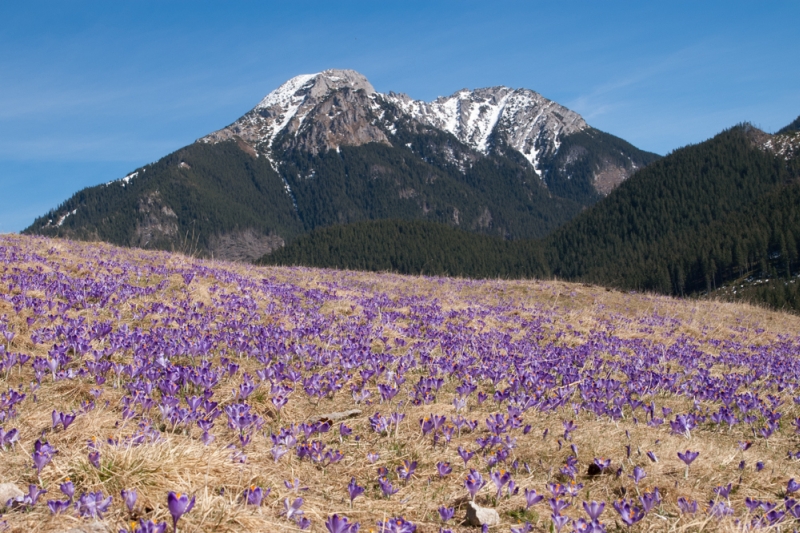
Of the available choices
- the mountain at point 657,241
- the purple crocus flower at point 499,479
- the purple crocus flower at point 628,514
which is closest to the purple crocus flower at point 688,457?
the purple crocus flower at point 628,514

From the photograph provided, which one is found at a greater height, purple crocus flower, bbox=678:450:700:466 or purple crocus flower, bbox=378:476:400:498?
purple crocus flower, bbox=378:476:400:498

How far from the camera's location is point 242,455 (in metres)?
3.35

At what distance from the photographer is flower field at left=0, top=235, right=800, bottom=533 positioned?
9.71 feet

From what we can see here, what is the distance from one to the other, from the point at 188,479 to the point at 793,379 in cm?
908

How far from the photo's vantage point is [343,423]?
13.8ft

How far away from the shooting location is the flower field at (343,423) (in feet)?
9.71

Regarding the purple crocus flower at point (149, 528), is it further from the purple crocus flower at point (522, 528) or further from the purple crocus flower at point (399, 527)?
the purple crocus flower at point (522, 528)

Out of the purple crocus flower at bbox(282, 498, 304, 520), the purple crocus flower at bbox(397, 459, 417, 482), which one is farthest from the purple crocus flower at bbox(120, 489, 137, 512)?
the purple crocus flower at bbox(397, 459, 417, 482)

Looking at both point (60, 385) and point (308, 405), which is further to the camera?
point (308, 405)

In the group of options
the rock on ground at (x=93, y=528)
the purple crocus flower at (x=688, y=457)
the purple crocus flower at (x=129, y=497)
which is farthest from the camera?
the purple crocus flower at (x=688, y=457)

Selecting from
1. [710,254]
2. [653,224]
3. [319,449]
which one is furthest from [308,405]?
[653,224]

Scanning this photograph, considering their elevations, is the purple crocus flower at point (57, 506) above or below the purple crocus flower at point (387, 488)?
above

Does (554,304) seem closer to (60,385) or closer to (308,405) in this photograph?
(308,405)

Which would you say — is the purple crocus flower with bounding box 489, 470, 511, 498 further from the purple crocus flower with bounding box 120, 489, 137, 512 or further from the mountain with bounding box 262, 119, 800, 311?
the mountain with bounding box 262, 119, 800, 311
